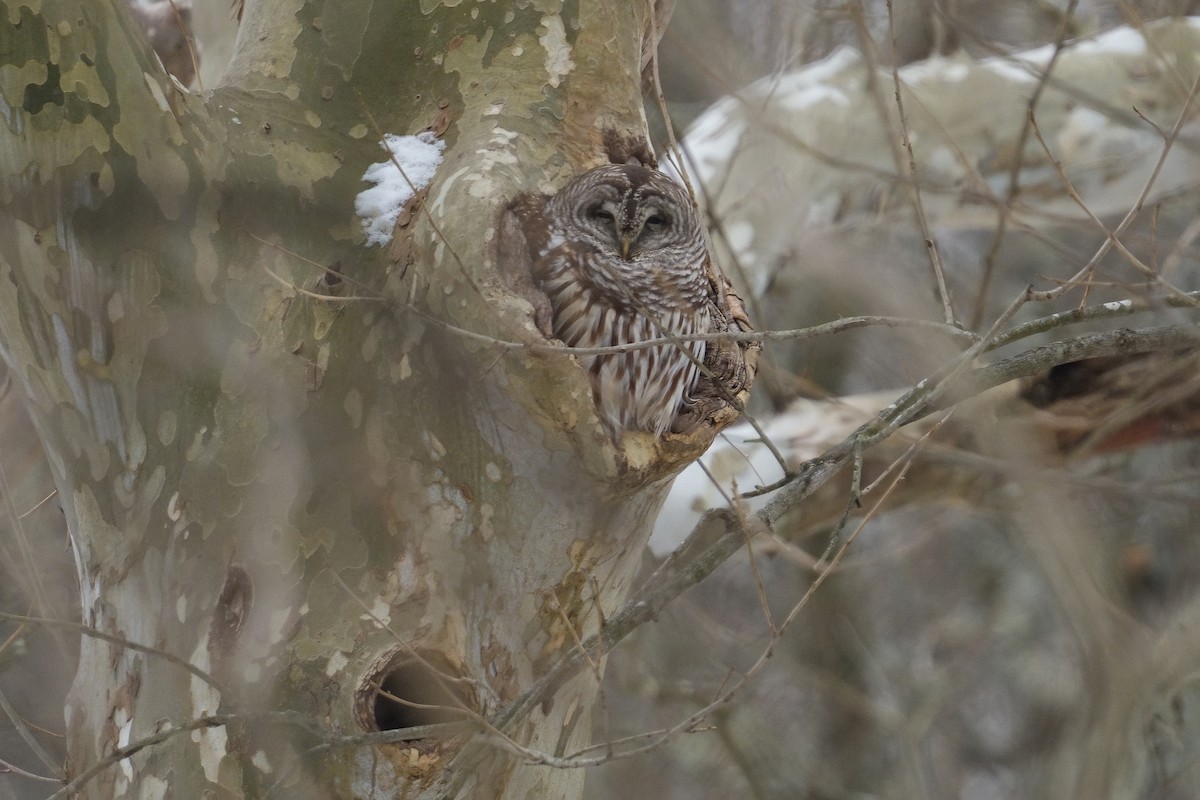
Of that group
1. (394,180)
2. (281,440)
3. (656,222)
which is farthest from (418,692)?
(656,222)

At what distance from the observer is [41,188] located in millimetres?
2055

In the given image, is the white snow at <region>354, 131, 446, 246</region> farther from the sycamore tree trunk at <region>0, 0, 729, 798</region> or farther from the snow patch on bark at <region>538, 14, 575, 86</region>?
the snow patch on bark at <region>538, 14, 575, 86</region>

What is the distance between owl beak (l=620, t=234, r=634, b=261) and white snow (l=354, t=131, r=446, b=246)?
91cm

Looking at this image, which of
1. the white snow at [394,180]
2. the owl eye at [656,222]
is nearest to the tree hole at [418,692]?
the white snow at [394,180]

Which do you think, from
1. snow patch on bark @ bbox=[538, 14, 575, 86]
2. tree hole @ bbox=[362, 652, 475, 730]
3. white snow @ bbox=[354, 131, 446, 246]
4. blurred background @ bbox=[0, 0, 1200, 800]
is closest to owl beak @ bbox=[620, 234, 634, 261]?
blurred background @ bbox=[0, 0, 1200, 800]

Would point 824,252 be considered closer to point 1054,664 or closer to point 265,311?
point 265,311

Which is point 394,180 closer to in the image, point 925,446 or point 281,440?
point 281,440

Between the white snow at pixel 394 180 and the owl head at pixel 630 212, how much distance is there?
0.32 m

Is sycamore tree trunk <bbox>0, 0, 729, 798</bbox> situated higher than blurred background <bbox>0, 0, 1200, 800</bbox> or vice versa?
sycamore tree trunk <bbox>0, 0, 729, 798</bbox>

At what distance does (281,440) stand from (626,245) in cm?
139

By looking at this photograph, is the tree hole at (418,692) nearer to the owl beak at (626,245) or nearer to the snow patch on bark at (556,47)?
the snow patch on bark at (556,47)

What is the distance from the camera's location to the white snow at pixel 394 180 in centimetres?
239

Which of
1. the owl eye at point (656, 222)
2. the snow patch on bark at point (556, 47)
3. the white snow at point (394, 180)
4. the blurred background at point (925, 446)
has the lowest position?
the blurred background at point (925, 446)

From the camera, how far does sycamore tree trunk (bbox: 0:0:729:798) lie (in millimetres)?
2102
